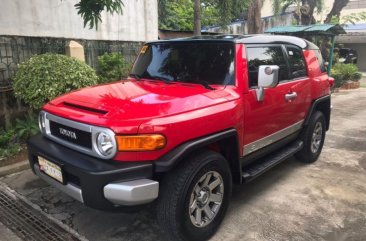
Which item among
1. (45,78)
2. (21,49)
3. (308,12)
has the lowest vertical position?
(45,78)

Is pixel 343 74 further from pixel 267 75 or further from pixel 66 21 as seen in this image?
pixel 267 75

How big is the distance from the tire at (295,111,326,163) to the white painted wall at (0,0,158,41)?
5375mm

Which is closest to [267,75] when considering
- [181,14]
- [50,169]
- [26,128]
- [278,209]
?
[278,209]

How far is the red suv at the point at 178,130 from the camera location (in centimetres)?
272

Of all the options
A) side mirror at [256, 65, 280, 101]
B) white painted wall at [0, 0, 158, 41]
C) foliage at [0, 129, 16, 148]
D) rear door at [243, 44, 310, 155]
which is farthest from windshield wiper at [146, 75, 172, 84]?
white painted wall at [0, 0, 158, 41]

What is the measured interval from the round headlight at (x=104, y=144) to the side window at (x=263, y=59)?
1.66 m

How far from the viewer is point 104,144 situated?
2766mm

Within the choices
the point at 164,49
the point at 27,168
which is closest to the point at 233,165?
the point at 164,49

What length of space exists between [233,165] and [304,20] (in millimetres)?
16737

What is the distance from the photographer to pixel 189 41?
13.0ft

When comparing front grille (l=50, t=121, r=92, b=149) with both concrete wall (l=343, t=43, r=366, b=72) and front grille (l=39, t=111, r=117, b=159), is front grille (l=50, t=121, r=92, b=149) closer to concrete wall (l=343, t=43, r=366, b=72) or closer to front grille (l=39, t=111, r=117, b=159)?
front grille (l=39, t=111, r=117, b=159)

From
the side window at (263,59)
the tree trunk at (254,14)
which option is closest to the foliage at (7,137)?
the side window at (263,59)

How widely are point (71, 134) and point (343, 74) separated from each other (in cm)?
1445

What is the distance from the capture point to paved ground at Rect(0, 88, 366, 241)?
11.1 ft
